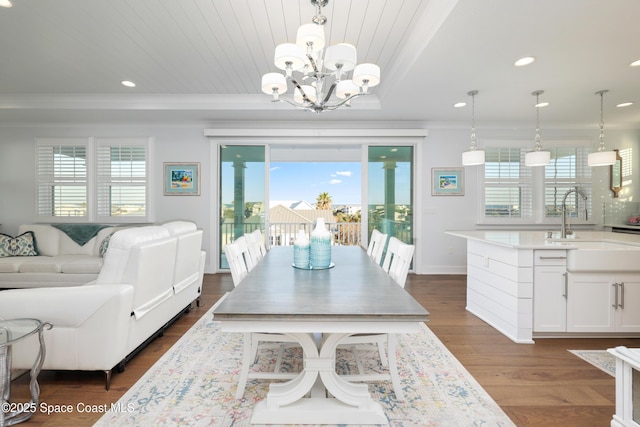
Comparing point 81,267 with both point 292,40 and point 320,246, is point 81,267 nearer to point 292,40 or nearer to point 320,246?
point 320,246

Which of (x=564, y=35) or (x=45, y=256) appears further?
(x=45, y=256)

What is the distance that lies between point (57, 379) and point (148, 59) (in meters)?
2.98

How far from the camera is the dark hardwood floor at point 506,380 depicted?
1674 millimetres

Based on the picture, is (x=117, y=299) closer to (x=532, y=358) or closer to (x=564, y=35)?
(x=532, y=358)

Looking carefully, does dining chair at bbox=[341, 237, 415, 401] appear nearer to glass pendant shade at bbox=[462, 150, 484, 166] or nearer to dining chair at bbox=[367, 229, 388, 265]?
dining chair at bbox=[367, 229, 388, 265]

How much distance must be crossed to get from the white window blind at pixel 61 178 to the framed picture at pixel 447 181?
5759 mm

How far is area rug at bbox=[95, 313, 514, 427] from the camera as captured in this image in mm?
1643

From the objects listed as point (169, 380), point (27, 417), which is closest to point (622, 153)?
point (169, 380)

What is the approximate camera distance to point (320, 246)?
7.02ft

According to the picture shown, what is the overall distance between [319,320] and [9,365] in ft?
5.42

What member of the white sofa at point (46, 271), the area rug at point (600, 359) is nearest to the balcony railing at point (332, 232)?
the white sofa at point (46, 271)

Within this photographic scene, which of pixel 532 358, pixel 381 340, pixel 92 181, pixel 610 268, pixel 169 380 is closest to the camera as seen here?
pixel 381 340

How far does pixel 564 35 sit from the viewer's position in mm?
2422

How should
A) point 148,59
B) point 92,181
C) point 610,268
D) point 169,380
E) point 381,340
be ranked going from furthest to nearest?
point 92,181 → point 148,59 → point 610,268 → point 169,380 → point 381,340
